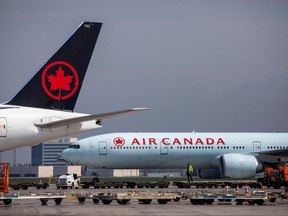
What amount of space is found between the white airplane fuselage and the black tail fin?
492 millimetres

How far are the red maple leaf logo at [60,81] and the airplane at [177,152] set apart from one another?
98.5 ft

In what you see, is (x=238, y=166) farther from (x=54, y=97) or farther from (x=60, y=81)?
(x=54, y=97)

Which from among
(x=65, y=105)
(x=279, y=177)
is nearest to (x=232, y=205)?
(x=65, y=105)

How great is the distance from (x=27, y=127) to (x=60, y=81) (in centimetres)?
281

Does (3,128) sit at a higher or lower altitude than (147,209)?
higher

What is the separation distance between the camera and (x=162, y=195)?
3606cm

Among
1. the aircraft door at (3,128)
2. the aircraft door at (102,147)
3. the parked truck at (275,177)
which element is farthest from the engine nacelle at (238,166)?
the aircraft door at (3,128)

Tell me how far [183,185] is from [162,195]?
20052 mm

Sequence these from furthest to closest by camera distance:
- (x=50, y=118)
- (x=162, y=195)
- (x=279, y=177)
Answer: (x=279, y=177) < (x=162, y=195) < (x=50, y=118)

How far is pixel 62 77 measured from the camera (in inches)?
1350

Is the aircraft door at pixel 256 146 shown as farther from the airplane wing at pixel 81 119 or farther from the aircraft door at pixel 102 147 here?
the airplane wing at pixel 81 119

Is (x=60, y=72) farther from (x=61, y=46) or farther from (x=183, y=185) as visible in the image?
(x=183, y=185)

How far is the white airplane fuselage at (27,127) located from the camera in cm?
3275

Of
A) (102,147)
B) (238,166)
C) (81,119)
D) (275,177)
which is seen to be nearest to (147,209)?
(81,119)
